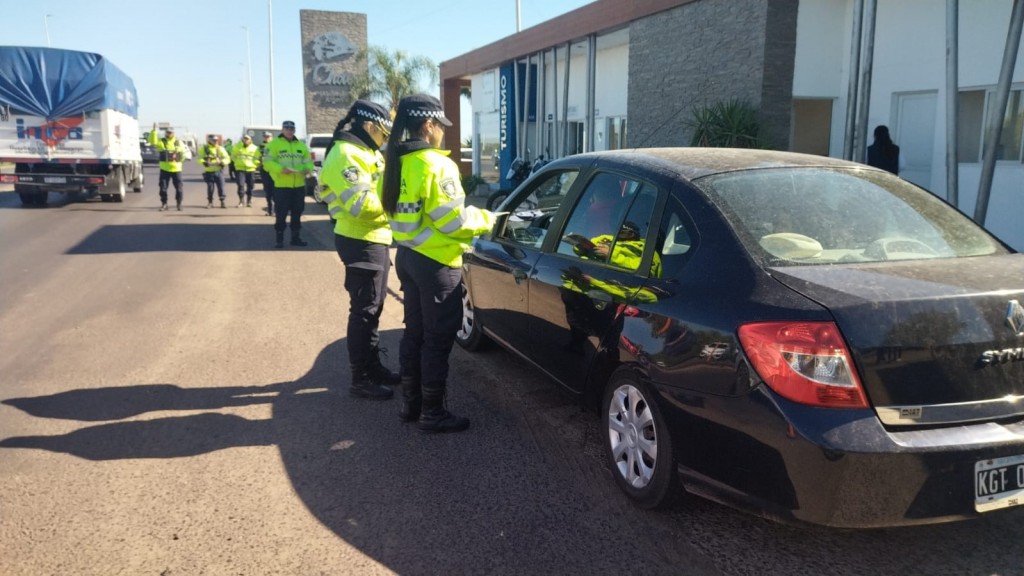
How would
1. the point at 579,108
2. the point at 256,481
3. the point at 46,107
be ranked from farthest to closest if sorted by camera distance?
the point at 579,108 → the point at 46,107 → the point at 256,481

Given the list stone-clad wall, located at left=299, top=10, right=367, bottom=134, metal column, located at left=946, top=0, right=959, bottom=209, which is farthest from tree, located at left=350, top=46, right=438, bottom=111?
metal column, located at left=946, top=0, right=959, bottom=209

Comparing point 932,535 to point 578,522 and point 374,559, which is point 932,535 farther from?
point 374,559

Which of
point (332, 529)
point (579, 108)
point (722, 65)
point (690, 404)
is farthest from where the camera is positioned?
point (579, 108)

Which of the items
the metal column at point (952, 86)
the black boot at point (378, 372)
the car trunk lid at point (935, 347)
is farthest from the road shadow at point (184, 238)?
the car trunk lid at point (935, 347)

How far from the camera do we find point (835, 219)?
10.8 ft

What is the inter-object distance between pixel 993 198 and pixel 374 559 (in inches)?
372

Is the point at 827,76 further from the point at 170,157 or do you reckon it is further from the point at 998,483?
the point at 170,157

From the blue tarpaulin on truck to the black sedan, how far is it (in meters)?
17.0

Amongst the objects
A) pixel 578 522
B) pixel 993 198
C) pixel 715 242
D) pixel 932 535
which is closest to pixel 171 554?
pixel 578 522

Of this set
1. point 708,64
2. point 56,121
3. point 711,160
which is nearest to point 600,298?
point 711,160

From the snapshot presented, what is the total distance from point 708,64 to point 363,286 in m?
8.47

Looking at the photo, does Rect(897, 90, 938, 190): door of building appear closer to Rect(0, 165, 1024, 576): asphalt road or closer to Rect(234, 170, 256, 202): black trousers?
Rect(0, 165, 1024, 576): asphalt road

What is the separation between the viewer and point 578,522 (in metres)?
3.27

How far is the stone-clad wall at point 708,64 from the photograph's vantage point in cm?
1045
